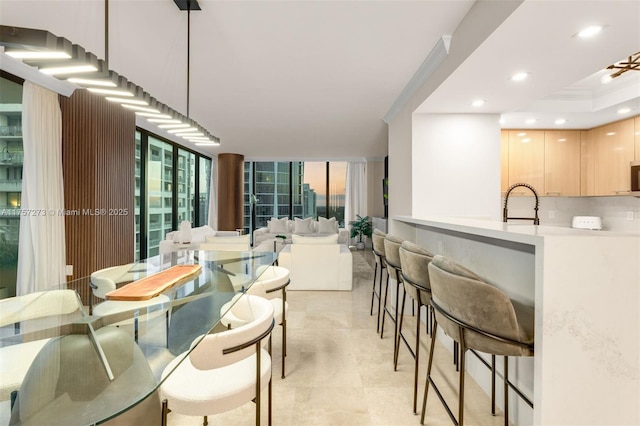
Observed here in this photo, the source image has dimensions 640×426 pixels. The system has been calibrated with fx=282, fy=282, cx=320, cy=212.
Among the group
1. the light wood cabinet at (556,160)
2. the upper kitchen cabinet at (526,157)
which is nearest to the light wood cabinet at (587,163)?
the light wood cabinet at (556,160)

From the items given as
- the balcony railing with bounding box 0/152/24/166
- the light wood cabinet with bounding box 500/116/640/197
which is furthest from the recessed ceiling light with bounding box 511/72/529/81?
the balcony railing with bounding box 0/152/24/166

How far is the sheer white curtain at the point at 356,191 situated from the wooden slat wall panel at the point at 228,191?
3640 mm

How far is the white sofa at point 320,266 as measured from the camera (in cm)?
425

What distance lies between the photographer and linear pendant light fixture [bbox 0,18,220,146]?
1.33 m

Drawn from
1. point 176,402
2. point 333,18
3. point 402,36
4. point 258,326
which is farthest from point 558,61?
point 176,402

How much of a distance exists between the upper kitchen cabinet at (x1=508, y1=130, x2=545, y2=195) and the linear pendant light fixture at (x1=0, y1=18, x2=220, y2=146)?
4297mm

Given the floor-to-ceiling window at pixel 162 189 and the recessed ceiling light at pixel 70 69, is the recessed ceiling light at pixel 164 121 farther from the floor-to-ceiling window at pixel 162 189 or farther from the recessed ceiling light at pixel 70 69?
the floor-to-ceiling window at pixel 162 189

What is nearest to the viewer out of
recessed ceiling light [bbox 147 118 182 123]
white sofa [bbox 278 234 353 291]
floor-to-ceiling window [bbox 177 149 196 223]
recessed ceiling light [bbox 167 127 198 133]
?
recessed ceiling light [bbox 147 118 182 123]

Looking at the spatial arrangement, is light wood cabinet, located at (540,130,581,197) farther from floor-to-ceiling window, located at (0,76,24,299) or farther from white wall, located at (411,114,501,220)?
floor-to-ceiling window, located at (0,76,24,299)

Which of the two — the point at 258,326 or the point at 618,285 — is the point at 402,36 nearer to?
the point at 618,285

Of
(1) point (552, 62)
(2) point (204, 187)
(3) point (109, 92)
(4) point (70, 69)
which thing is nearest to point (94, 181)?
(3) point (109, 92)

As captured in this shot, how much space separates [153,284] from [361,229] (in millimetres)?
7434

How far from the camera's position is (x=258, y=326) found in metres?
1.11

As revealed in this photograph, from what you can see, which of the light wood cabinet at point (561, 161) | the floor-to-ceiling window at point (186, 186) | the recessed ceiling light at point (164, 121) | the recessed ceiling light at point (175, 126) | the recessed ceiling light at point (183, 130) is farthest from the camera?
the floor-to-ceiling window at point (186, 186)
